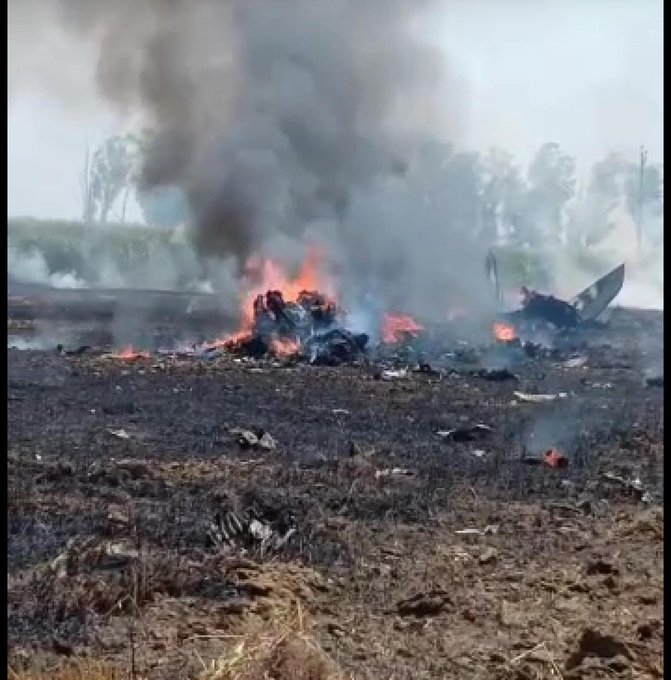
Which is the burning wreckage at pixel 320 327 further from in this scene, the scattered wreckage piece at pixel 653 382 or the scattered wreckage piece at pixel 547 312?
the scattered wreckage piece at pixel 653 382

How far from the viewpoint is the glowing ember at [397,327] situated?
21594 millimetres

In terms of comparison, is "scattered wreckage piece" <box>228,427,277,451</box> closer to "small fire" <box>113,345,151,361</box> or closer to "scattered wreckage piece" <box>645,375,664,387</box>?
"small fire" <box>113,345,151,361</box>

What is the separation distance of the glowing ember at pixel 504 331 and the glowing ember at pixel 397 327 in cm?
197

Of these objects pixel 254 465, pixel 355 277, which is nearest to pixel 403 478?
pixel 254 465

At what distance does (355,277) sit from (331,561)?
20537 mm

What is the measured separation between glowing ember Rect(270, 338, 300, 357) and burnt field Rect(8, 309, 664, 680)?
4.92 meters

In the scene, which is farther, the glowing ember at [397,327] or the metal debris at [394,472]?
the glowing ember at [397,327]

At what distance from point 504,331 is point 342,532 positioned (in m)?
17.0

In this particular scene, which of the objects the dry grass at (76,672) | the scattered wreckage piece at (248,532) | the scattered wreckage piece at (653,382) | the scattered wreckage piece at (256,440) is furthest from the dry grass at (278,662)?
the scattered wreckage piece at (653,382)

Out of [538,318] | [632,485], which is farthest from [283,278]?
[632,485]

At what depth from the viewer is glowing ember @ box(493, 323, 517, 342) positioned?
2228 centimetres

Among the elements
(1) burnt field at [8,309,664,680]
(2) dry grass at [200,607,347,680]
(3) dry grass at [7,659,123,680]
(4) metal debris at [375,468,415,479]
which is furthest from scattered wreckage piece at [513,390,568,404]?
(3) dry grass at [7,659,123,680]

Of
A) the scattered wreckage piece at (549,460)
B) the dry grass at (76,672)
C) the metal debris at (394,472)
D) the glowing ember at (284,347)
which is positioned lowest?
the dry grass at (76,672)

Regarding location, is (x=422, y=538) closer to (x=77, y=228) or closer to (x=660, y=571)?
(x=660, y=571)
